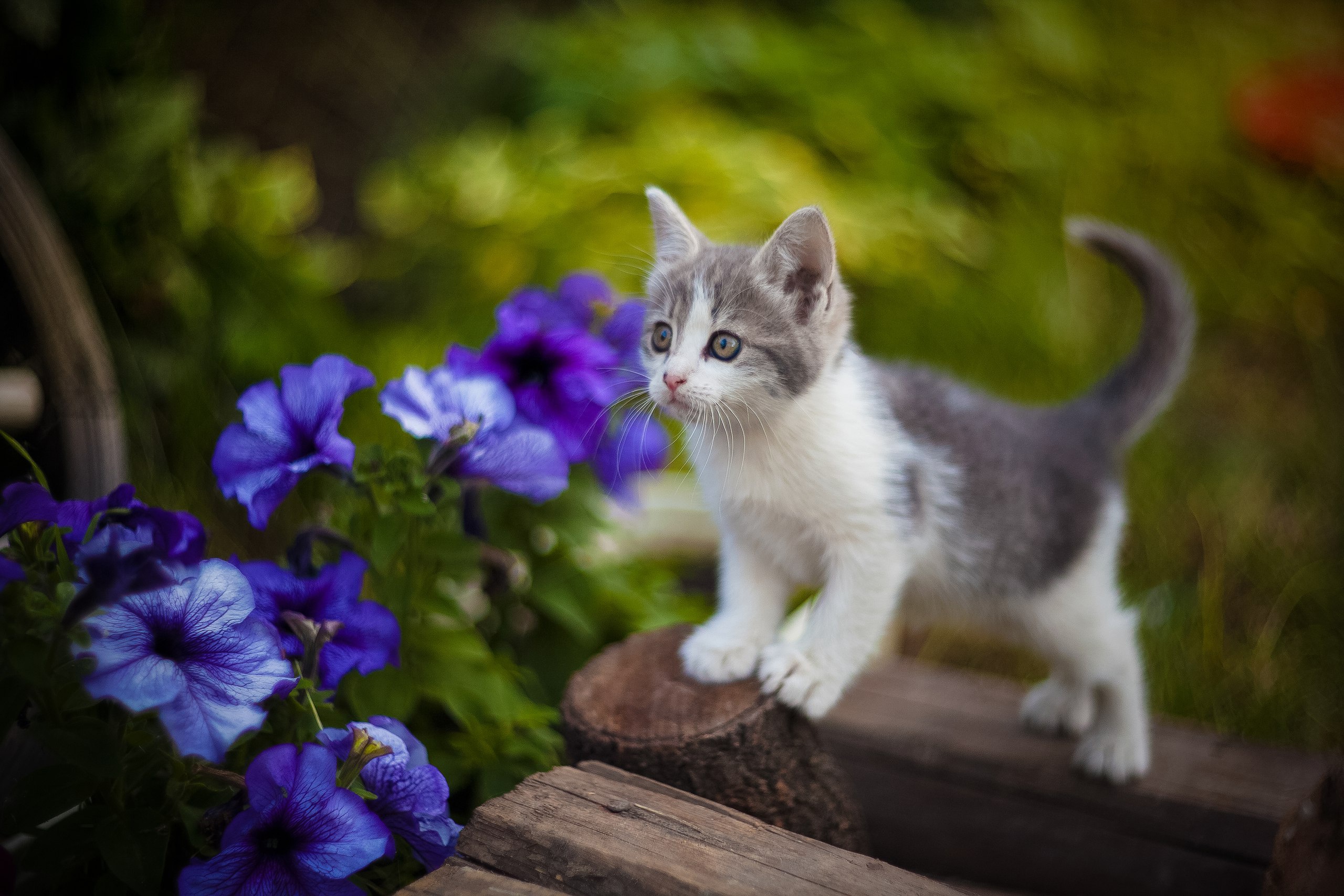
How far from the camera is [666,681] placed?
1702 mm

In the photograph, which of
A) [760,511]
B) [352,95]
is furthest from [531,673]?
[352,95]

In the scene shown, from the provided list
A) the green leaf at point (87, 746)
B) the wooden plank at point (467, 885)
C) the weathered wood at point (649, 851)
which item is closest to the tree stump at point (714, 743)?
the weathered wood at point (649, 851)

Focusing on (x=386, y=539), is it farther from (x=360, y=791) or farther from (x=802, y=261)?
(x=802, y=261)

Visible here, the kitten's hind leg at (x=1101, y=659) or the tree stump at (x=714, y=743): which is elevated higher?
the kitten's hind leg at (x=1101, y=659)

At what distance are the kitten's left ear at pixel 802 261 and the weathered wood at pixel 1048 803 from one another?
1.01 m

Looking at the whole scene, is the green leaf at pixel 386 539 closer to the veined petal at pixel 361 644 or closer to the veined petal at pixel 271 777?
the veined petal at pixel 361 644

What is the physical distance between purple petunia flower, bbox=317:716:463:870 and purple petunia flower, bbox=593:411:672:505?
2.60ft

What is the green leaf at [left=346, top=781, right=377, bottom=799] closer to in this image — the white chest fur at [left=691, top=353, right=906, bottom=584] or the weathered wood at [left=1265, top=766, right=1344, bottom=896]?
the white chest fur at [left=691, top=353, right=906, bottom=584]

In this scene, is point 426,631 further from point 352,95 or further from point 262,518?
point 352,95

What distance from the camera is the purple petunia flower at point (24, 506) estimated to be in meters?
1.20

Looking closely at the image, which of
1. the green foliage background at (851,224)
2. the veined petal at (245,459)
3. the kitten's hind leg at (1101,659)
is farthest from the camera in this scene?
the green foliage background at (851,224)

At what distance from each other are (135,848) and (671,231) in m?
1.30

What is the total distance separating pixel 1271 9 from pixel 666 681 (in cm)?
596

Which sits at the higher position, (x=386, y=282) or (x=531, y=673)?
(x=386, y=282)
